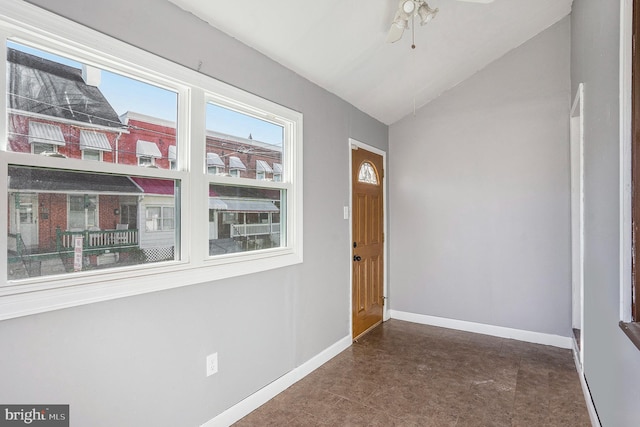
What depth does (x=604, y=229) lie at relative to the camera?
76.1 inches

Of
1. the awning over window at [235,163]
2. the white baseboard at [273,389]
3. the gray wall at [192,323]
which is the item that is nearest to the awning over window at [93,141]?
the gray wall at [192,323]

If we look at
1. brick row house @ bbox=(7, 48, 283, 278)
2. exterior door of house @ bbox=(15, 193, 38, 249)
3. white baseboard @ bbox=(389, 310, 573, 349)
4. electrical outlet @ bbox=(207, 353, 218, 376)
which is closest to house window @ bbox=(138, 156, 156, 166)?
brick row house @ bbox=(7, 48, 283, 278)

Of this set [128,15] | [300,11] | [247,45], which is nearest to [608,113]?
[300,11]

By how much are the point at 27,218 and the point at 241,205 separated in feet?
3.96

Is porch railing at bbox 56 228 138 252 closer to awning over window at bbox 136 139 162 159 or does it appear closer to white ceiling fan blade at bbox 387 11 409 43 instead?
awning over window at bbox 136 139 162 159

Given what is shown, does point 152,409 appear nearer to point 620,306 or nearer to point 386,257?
point 620,306

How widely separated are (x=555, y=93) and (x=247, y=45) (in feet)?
10.1

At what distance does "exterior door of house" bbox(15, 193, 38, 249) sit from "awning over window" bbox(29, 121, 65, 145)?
0.24 meters

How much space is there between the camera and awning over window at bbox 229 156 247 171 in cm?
236

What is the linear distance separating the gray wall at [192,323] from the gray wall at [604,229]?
6.45 feet

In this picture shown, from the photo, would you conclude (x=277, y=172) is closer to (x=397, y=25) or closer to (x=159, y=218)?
(x=159, y=218)

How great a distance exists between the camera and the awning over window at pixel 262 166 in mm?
2591

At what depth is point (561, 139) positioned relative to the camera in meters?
3.46

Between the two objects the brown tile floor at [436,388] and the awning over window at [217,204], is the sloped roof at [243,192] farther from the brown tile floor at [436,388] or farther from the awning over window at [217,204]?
the brown tile floor at [436,388]
